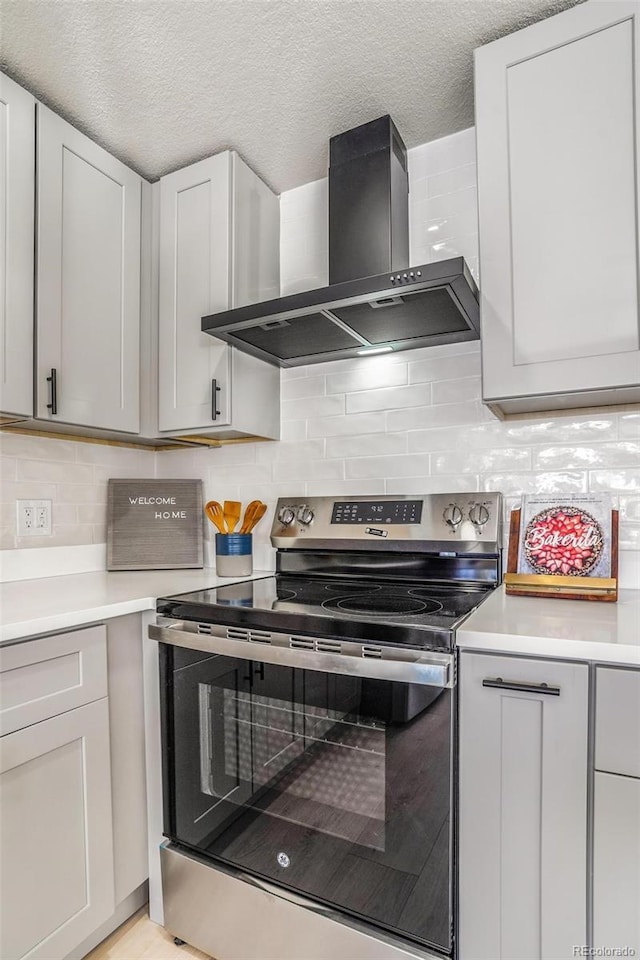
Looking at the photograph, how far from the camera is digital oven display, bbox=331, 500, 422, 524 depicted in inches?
68.1

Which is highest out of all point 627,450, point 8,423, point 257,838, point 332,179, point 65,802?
point 332,179

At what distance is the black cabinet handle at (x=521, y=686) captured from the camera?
3.27ft

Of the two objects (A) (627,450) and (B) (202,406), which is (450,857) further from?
(B) (202,406)

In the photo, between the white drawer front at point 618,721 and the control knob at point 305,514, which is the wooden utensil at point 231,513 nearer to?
the control knob at point 305,514

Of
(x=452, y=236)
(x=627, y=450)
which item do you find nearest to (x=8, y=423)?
(x=452, y=236)

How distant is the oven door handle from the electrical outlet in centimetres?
70

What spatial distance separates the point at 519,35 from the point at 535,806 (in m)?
1.80

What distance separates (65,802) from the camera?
1.28 meters

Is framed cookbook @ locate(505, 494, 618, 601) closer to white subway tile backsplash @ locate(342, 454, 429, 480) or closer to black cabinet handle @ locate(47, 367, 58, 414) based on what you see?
white subway tile backsplash @ locate(342, 454, 429, 480)

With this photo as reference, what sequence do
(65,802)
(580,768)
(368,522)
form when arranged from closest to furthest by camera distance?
1. (580,768)
2. (65,802)
3. (368,522)

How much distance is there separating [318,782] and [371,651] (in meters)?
0.37

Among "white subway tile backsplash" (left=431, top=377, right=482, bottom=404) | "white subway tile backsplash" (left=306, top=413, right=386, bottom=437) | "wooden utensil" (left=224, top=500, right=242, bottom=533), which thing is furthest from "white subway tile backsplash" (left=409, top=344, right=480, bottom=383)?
"wooden utensil" (left=224, top=500, right=242, bottom=533)

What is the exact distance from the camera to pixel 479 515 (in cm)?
162

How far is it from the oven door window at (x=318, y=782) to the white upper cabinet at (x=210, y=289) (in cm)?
86
